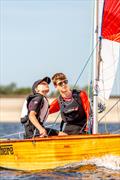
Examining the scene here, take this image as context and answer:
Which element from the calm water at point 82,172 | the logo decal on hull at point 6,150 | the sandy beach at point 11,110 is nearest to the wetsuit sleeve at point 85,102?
Answer: the calm water at point 82,172

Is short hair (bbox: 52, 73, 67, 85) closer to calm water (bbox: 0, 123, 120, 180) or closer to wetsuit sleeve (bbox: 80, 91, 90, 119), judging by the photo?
wetsuit sleeve (bbox: 80, 91, 90, 119)

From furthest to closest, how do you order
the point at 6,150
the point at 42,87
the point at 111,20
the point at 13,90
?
the point at 13,90, the point at 111,20, the point at 6,150, the point at 42,87

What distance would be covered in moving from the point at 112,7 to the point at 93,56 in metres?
1.19

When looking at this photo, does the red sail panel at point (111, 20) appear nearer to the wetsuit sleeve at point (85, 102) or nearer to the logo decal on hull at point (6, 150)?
the wetsuit sleeve at point (85, 102)

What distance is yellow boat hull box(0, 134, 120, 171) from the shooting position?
16953mm

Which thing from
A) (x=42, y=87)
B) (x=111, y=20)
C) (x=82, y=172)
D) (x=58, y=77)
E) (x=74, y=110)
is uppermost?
(x=111, y=20)

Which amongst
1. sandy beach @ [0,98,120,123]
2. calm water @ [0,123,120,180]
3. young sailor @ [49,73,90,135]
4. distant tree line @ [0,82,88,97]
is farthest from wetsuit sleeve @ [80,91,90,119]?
distant tree line @ [0,82,88,97]

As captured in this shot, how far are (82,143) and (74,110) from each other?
3.15ft

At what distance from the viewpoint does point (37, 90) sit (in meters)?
17.8

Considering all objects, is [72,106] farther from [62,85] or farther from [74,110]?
[62,85]

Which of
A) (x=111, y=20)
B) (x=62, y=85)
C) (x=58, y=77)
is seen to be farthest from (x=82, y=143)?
(x=111, y=20)

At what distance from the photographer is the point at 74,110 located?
17719mm

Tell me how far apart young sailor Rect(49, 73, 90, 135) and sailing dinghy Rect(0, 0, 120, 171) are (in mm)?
268

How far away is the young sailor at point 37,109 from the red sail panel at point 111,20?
189 centimetres
